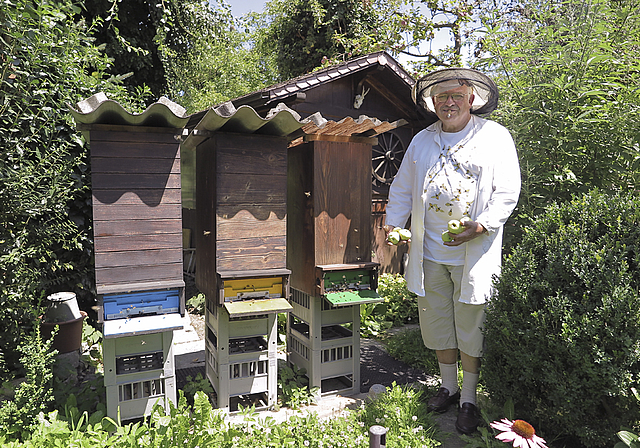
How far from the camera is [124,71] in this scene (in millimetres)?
6539

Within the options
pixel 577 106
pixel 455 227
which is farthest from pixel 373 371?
pixel 577 106

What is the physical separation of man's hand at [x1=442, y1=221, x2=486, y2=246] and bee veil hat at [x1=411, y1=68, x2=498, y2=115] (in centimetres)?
92

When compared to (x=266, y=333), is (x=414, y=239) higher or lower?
higher

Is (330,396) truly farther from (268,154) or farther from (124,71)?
(124,71)

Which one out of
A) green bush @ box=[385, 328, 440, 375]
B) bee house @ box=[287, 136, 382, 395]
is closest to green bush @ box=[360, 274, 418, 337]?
green bush @ box=[385, 328, 440, 375]

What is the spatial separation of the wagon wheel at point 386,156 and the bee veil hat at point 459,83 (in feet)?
11.4

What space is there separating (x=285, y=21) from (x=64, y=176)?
8671 millimetres

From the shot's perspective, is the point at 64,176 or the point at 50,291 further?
the point at 50,291

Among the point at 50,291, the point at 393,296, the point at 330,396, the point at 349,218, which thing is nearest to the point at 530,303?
the point at 349,218

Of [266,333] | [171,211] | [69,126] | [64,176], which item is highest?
[69,126]

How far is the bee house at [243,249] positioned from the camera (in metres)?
2.83

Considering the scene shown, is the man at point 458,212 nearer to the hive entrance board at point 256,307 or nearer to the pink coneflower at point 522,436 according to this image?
the pink coneflower at point 522,436

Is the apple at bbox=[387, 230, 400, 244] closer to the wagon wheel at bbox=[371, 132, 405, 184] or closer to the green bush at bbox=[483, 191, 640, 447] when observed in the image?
the green bush at bbox=[483, 191, 640, 447]

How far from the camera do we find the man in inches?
110
